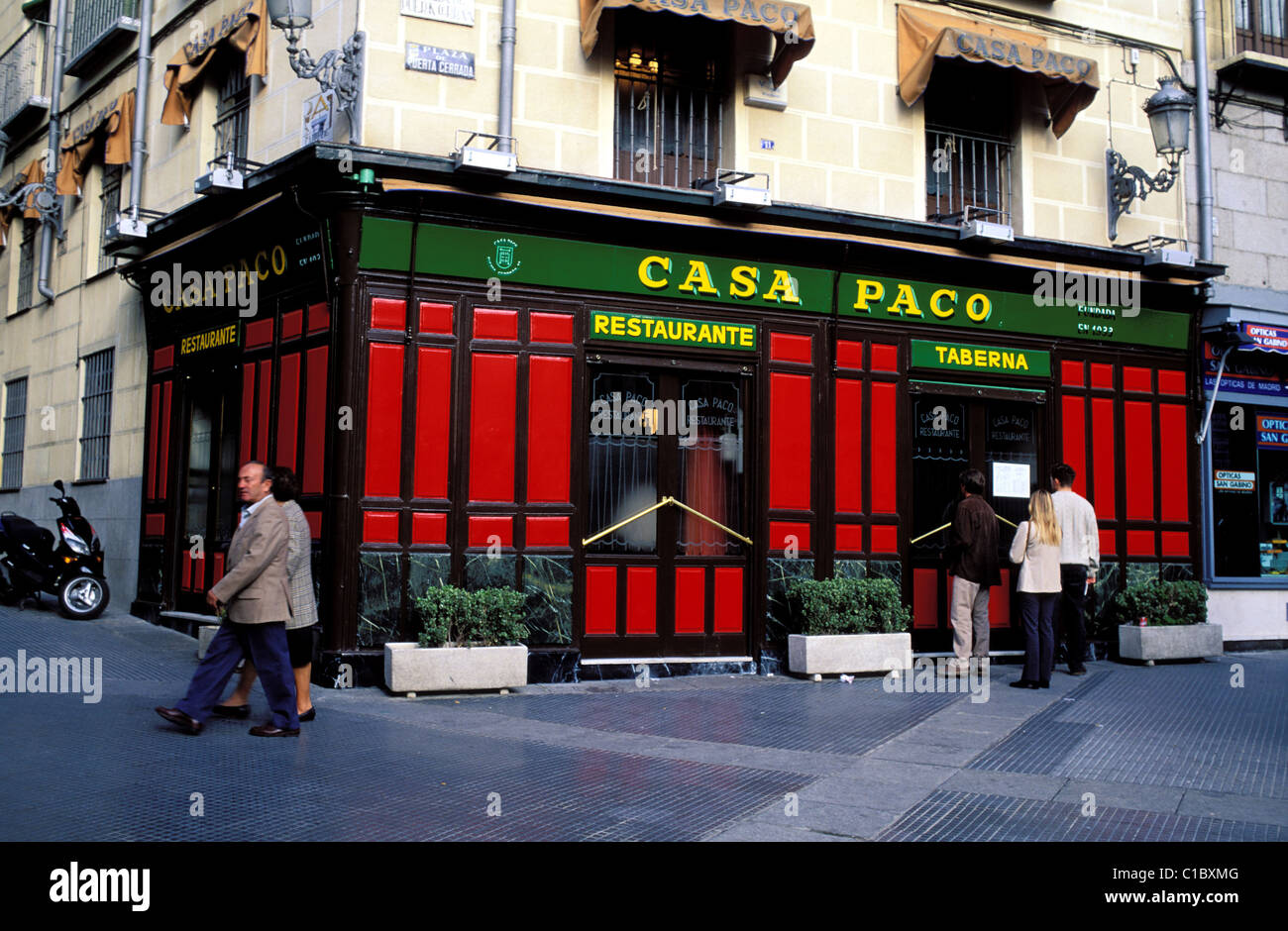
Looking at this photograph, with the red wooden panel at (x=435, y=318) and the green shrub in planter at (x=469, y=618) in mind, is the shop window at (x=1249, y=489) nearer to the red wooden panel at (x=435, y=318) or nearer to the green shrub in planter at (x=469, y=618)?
the green shrub in planter at (x=469, y=618)

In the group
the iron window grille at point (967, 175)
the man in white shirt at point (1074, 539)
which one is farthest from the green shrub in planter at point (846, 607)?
the iron window grille at point (967, 175)

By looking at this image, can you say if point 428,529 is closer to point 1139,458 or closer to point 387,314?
point 387,314

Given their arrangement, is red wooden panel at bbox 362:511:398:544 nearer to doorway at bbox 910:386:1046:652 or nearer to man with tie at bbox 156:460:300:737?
man with tie at bbox 156:460:300:737

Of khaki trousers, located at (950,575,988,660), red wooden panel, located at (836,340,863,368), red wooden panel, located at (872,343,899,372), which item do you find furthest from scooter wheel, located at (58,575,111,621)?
khaki trousers, located at (950,575,988,660)

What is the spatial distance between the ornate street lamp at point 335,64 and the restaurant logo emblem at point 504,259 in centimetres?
154

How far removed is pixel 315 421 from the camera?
10398 mm

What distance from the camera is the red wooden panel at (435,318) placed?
10.3 metres

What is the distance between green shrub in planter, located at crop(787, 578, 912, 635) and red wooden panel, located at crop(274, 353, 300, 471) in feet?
16.5

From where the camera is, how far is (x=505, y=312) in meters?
10.6

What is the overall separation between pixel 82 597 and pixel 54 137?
7.84 meters

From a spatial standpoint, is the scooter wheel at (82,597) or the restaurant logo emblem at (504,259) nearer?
the restaurant logo emblem at (504,259)

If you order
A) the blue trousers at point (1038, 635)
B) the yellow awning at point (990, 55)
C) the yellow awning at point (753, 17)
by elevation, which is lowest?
the blue trousers at point (1038, 635)

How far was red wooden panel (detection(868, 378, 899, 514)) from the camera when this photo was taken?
1217 cm

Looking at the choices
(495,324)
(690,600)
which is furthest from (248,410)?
(690,600)
